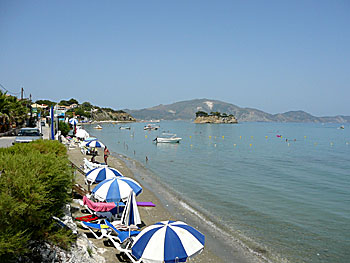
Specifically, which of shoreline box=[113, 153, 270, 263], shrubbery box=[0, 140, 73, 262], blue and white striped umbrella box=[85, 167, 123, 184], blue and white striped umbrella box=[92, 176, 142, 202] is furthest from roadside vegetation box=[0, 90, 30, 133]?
shrubbery box=[0, 140, 73, 262]

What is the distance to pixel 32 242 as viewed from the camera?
5.61 meters

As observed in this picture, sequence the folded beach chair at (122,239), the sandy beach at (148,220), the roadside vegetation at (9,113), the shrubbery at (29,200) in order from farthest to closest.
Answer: the roadside vegetation at (9,113), the folded beach chair at (122,239), the sandy beach at (148,220), the shrubbery at (29,200)

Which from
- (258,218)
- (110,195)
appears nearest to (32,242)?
(110,195)

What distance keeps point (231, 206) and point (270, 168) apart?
17.6 m

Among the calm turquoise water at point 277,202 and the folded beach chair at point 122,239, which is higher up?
the folded beach chair at point 122,239

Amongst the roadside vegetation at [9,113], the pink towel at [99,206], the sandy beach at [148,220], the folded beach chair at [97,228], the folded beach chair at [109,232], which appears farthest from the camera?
the roadside vegetation at [9,113]

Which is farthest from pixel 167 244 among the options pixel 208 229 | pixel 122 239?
pixel 208 229

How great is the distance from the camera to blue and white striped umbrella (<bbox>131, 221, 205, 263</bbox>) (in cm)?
709

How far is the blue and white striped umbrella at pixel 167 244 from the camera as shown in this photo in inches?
279

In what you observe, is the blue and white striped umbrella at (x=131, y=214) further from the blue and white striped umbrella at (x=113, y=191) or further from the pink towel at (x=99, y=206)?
the pink towel at (x=99, y=206)

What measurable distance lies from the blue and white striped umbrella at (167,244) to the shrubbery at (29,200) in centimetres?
191

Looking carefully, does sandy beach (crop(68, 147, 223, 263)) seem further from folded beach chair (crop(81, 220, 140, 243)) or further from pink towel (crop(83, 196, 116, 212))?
pink towel (crop(83, 196, 116, 212))

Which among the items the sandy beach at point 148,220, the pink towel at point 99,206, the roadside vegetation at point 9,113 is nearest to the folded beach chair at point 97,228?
the sandy beach at point 148,220

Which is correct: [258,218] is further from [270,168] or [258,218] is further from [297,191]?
[270,168]
